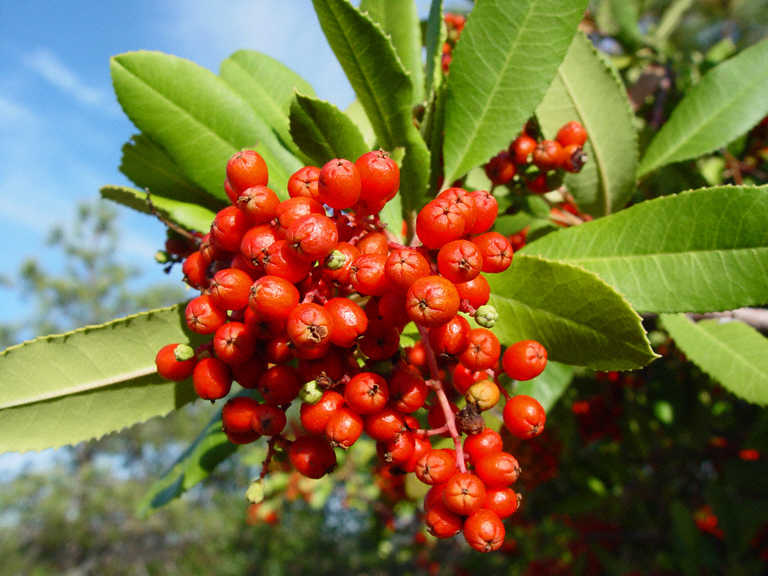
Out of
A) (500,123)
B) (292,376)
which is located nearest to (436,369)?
(292,376)

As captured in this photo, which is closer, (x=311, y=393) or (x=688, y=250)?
(x=311, y=393)

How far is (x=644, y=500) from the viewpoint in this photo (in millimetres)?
5410

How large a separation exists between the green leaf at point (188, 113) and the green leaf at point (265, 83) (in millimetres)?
167

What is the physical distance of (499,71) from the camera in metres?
1.45

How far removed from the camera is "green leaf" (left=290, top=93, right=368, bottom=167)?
1327 millimetres

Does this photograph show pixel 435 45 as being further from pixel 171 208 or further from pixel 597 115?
pixel 171 208

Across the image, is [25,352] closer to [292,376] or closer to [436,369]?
[292,376]

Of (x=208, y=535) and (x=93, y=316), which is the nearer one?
(x=208, y=535)

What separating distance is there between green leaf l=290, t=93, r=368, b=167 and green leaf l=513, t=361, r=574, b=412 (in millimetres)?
1277

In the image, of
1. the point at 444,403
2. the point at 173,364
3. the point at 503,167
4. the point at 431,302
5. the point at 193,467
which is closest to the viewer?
the point at 431,302

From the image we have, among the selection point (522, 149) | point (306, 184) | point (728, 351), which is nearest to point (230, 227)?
point (306, 184)

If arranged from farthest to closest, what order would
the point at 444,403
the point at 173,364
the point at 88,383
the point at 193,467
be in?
the point at 193,467
the point at 88,383
the point at 173,364
the point at 444,403

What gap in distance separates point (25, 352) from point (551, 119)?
1.84m

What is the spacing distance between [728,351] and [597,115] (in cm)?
97
